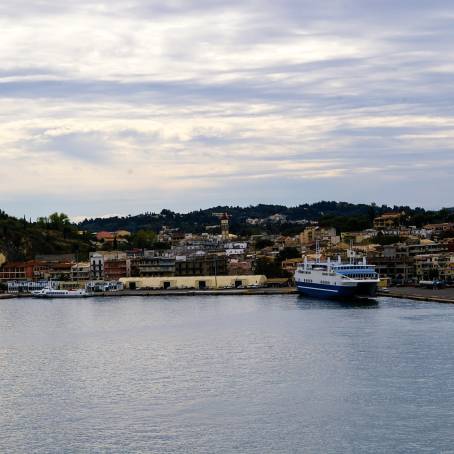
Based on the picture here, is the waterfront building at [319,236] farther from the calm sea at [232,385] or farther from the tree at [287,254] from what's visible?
the calm sea at [232,385]

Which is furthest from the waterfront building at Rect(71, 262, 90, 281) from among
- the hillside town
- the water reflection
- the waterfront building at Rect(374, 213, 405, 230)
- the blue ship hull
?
the waterfront building at Rect(374, 213, 405, 230)

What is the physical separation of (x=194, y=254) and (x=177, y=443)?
66336 mm

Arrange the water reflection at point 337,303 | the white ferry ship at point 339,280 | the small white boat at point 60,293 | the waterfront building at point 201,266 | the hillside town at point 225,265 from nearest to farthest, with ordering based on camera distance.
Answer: the water reflection at point 337,303, the white ferry ship at point 339,280, the small white boat at point 60,293, the hillside town at point 225,265, the waterfront building at point 201,266

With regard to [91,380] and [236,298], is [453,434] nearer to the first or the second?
[91,380]

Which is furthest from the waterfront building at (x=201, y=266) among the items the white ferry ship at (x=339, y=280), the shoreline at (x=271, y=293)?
the white ferry ship at (x=339, y=280)

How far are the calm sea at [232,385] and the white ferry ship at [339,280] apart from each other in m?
13.7

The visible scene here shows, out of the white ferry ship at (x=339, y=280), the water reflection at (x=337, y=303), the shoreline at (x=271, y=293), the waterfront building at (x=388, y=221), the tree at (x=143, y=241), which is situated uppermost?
the waterfront building at (x=388, y=221)

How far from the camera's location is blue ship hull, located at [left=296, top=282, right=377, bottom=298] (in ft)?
197

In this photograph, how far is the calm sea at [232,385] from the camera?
21.6 metres

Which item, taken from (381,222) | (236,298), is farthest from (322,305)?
(381,222)

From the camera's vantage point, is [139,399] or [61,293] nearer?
[139,399]

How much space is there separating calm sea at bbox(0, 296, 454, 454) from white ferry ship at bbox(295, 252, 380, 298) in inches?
539

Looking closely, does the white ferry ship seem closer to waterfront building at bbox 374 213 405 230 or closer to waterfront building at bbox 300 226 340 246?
waterfront building at bbox 300 226 340 246

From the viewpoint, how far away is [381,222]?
11712 centimetres
